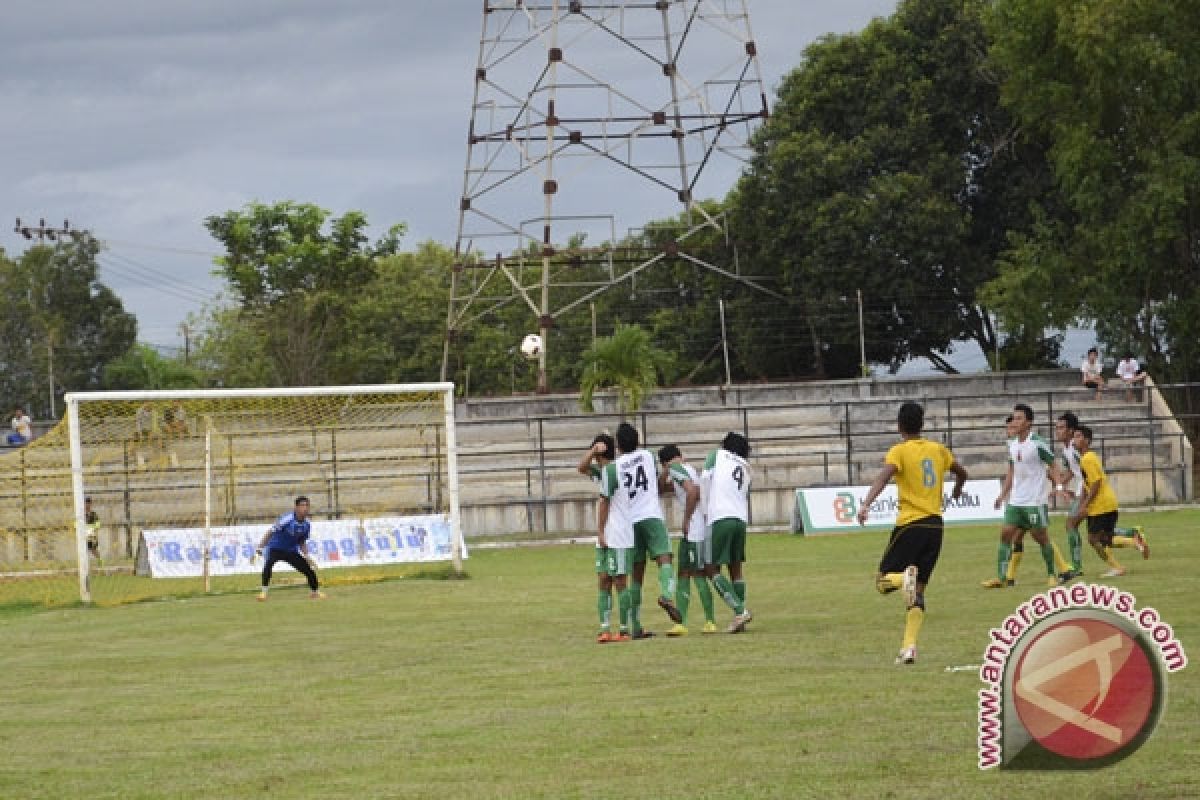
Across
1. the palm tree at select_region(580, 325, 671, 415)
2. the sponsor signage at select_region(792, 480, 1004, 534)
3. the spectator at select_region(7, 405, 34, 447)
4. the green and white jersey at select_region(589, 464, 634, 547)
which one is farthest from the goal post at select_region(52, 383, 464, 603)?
the green and white jersey at select_region(589, 464, 634, 547)

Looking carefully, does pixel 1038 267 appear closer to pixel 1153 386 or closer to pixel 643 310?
pixel 1153 386

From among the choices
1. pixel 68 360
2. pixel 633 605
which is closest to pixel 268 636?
pixel 633 605

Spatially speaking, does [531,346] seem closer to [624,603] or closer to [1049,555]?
[1049,555]

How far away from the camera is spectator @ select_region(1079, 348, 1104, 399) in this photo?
4567cm

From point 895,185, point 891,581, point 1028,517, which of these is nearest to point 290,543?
point 1028,517

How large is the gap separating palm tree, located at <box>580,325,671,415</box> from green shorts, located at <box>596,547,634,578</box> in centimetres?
2886

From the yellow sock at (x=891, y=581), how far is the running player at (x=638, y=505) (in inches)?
142

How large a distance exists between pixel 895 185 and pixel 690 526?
35.5 meters

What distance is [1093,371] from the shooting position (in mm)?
46125

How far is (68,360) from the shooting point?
296ft

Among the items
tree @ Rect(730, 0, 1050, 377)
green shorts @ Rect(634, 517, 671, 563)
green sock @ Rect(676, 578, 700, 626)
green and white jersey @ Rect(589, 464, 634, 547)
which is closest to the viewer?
green and white jersey @ Rect(589, 464, 634, 547)

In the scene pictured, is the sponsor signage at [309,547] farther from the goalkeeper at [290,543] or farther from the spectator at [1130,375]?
the spectator at [1130,375]

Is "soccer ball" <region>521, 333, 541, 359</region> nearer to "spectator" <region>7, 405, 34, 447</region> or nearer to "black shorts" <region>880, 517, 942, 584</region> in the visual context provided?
"spectator" <region>7, 405, 34, 447</region>

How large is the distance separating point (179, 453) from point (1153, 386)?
22.7 metres
